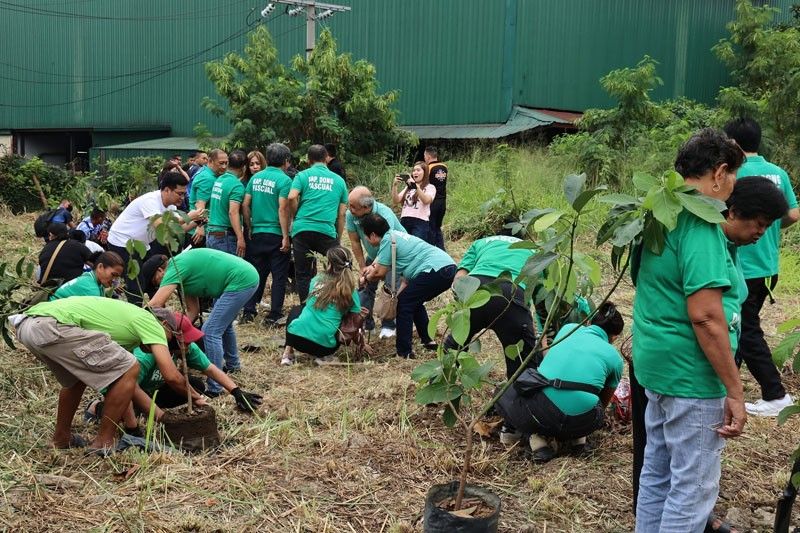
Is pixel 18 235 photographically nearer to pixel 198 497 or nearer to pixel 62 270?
pixel 62 270

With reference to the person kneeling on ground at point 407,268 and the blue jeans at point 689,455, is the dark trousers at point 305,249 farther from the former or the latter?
the blue jeans at point 689,455

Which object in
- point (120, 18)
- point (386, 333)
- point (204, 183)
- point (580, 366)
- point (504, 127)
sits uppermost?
point (120, 18)

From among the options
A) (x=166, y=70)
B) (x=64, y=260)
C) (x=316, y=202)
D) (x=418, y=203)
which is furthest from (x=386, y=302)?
(x=166, y=70)

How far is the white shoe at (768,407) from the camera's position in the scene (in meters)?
4.79

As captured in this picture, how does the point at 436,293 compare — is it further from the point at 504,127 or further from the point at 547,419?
the point at 504,127

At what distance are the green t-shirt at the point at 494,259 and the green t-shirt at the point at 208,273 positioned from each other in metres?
1.56

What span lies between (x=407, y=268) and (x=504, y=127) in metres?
12.4

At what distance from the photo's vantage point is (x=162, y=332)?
14.5 feet

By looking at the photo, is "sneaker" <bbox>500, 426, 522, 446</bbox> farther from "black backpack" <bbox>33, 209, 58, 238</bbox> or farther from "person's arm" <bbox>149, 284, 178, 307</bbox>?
"black backpack" <bbox>33, 209, 58, 238</bbox>

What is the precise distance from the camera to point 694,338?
269 centimetres

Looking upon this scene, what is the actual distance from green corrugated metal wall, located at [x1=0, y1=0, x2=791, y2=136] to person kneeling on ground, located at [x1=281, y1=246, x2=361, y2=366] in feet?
42.7

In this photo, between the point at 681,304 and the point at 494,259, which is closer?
the point at 681,304

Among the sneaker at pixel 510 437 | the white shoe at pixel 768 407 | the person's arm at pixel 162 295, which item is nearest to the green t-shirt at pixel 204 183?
the person's arm at pixel 162 295

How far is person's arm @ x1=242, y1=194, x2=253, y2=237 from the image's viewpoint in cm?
769
